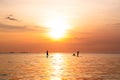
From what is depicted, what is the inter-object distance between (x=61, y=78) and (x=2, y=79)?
8968 millimetres

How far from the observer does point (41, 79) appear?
3578 cm

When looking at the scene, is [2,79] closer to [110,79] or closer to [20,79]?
[20,79]

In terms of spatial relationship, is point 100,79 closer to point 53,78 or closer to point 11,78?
point 53,78

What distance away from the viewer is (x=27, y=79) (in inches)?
1400

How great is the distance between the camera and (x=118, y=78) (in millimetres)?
36969

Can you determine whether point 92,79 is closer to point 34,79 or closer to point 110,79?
point 110,79

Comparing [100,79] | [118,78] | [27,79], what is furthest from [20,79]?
[118,78]

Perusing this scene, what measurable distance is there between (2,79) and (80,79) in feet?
38.4

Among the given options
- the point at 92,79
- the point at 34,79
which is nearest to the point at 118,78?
the point at 92,79

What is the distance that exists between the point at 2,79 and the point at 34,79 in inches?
188

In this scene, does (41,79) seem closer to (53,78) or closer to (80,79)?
(53,78)

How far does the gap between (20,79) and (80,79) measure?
905 cm

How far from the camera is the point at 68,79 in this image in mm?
36250

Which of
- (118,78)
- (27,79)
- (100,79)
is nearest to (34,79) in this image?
(27,79)
